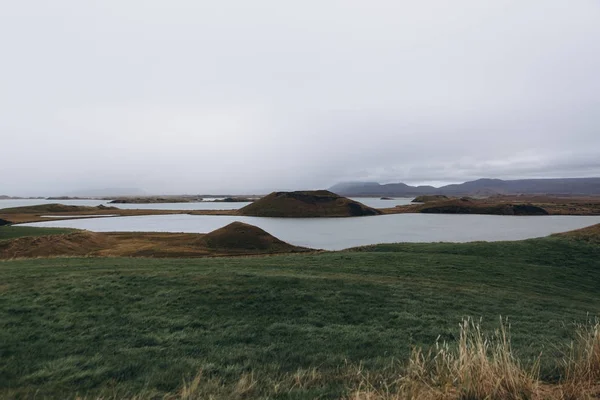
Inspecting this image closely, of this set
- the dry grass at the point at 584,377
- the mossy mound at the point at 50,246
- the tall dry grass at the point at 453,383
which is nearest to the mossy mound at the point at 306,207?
the mossy mound at the point at 50,246

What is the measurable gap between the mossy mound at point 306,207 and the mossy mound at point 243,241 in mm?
53321

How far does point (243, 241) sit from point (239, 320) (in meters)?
29.8

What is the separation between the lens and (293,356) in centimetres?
651

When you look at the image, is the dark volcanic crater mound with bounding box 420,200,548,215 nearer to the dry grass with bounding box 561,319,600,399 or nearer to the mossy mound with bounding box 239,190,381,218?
the mossy mound with bounding box 239,190,381,218

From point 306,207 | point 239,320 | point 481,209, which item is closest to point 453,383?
point 239,320


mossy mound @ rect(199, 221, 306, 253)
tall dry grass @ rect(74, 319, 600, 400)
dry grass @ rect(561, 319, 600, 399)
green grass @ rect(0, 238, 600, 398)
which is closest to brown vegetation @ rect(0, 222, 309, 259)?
mossy mound @ rect(199, 221, 306, 253)

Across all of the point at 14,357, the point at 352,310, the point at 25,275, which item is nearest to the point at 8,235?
the point at 25,275

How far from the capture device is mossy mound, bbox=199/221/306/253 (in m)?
36.8

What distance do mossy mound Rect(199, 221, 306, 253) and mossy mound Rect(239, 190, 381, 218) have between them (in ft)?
175

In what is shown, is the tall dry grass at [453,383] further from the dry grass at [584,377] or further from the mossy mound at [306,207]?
the mossy mound at [306,207]

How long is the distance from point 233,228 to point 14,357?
34.3m

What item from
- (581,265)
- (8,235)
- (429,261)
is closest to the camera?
(429,261)

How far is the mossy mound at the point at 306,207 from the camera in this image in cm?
9550

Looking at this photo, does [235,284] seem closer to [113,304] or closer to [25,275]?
[113,304]
